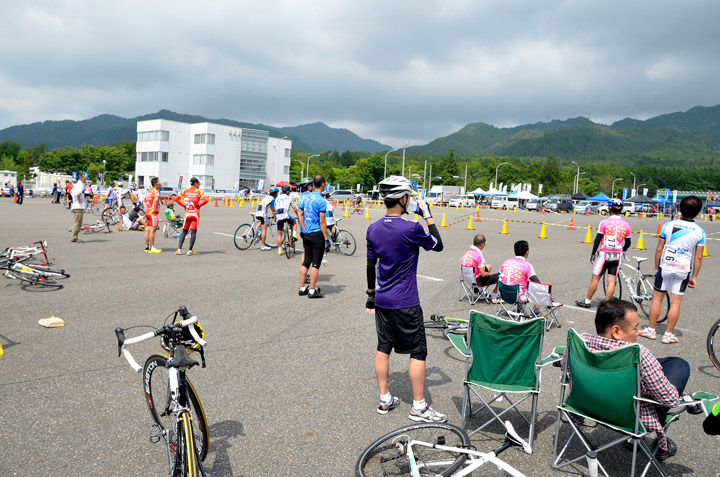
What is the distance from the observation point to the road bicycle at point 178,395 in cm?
253

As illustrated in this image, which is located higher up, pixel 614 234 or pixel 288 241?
pixel 614 234

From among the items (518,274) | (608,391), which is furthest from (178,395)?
(518,274)

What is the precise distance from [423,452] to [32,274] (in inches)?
323

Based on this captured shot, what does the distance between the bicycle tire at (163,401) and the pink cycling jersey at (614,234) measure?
6903 mm

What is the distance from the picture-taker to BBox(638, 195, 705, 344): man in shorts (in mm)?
6000

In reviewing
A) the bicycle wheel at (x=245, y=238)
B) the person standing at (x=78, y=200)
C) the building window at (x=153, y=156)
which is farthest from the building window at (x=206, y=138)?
the bicycle wheel at (x=245, y=238)

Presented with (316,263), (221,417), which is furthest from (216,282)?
(221,417)

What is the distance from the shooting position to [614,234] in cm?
750

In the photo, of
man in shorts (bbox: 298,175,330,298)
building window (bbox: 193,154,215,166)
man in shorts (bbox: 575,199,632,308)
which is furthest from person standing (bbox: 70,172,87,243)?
building window (bbox: 193,154,215,166)

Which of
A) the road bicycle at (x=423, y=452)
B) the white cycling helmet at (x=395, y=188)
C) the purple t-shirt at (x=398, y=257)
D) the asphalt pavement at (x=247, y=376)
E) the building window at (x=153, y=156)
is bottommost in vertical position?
the asphalt pavement at (x=247, y=376)

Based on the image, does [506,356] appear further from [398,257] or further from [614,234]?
[614,234]

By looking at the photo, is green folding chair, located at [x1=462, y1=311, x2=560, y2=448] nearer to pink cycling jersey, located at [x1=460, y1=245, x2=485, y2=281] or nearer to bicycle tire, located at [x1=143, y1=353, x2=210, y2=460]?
bicycle tire, located at [x1=143, y1=353, x2=210, y2=460]

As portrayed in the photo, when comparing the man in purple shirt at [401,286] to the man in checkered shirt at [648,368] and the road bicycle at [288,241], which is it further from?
the road bicycle at [288,241]

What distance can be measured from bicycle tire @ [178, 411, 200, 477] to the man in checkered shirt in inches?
109
